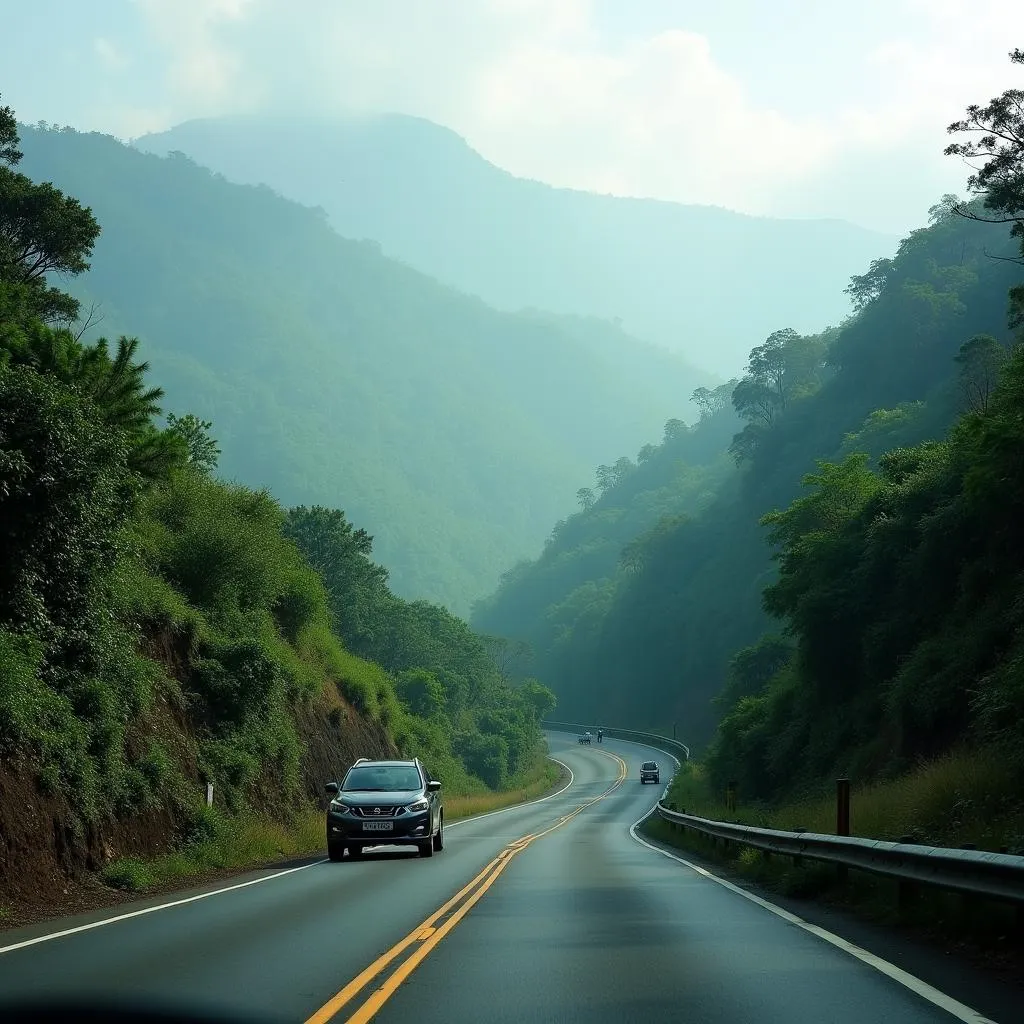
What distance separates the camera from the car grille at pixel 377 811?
75.8 feet


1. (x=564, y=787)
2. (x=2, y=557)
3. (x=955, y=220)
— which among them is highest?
(x=955, y=220)

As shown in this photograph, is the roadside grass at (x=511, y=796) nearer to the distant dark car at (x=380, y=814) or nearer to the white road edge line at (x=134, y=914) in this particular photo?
the distant dark car at (x=380, y=814)

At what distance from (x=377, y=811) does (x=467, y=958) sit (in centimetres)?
1345

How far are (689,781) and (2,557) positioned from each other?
183 ft

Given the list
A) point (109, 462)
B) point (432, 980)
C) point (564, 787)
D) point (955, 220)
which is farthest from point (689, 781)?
point (955, 220)

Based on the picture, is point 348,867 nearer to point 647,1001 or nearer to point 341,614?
point 647,1001

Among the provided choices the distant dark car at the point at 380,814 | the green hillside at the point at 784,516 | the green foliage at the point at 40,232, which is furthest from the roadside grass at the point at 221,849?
the green hillside at the point at 784,516

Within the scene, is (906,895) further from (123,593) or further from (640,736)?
(640,736)

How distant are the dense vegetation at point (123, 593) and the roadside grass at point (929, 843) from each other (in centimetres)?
1060

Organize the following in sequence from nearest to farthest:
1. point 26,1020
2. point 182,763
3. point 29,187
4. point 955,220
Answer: point 26,1020 < point 182,763 < point 29,187 < point 955,220

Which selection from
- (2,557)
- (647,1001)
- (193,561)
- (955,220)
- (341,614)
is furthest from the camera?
(955,220)

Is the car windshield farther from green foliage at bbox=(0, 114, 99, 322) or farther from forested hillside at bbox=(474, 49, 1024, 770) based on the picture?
green foliage at bbox=(0, 114, 99, 322)

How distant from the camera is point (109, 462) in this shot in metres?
20.1

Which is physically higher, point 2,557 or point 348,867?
point 2,557
